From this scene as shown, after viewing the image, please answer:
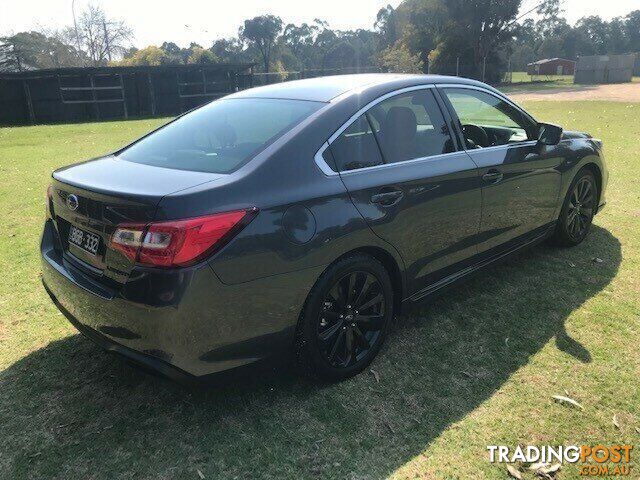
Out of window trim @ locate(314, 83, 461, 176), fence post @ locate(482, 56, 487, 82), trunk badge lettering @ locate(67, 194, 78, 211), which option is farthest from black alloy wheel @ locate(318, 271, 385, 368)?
fence post @ locate(482, 56, 487, 82)

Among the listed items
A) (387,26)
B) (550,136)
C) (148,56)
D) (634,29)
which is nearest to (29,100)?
(550,136)

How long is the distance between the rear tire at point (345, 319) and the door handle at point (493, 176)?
113 centimetres

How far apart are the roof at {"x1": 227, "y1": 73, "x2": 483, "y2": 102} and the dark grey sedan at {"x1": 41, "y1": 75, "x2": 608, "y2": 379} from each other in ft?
0.06

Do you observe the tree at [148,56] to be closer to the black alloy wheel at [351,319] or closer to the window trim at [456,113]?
the window trim at [456,113]

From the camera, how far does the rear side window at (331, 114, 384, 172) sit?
9.32 feet

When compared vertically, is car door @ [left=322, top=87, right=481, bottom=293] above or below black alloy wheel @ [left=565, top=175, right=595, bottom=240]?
above

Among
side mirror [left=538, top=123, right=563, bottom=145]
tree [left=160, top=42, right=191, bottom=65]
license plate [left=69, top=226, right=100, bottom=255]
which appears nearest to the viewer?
license plate [left=69, top=226, right=100, bottom=255]

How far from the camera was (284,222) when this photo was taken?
249 centimetres

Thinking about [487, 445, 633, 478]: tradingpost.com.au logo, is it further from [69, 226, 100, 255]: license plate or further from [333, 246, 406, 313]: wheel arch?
[69, 226, 100, 255]: license plate

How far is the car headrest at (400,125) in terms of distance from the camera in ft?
10.5

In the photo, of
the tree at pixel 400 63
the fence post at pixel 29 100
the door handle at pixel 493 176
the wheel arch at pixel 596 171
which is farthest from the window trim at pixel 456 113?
the tree at pixel 400 63

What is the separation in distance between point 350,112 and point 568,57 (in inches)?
4762

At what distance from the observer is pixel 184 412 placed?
277 centimetres

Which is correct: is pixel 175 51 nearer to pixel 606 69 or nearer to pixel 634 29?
pixel 606 69
